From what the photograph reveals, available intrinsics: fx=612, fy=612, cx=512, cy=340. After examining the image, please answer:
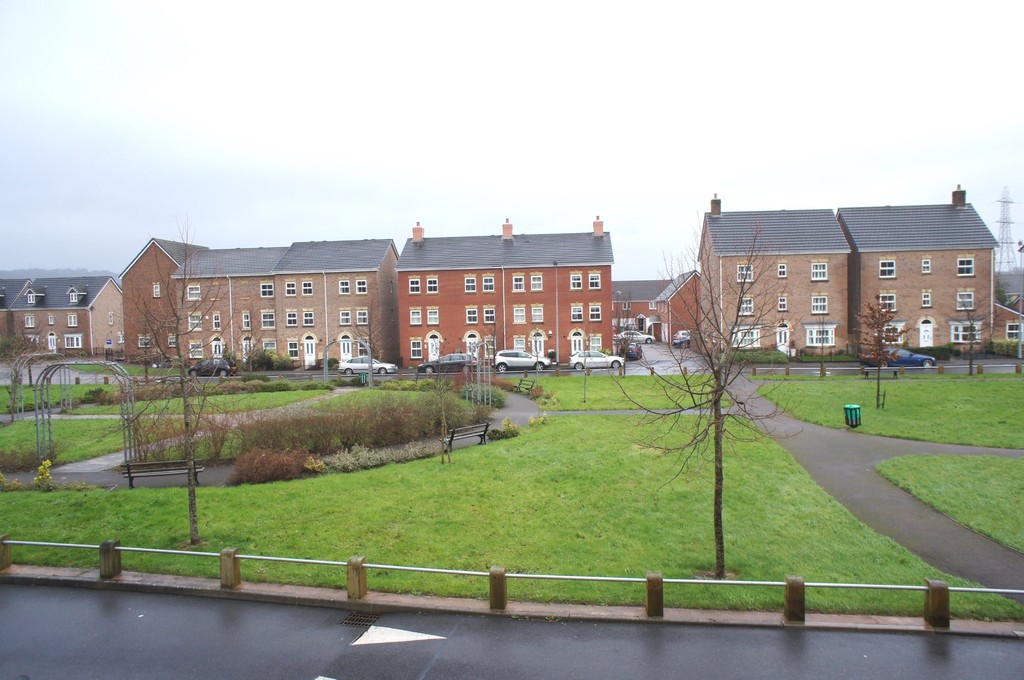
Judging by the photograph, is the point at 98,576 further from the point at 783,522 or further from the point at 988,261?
the point at 988,261

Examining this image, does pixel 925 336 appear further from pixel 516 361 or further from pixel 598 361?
pixel 516 361

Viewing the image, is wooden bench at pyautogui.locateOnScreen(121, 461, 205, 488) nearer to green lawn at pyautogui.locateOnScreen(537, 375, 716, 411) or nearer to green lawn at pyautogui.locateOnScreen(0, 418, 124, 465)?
green lawn at pyautogui.locateOnScreen(0, 418, 124, 465)

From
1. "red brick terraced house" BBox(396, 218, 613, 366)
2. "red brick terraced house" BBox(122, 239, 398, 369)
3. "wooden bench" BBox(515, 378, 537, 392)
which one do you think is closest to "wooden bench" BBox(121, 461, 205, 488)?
"wooden bench" BBox(515, 378, 537, 392)

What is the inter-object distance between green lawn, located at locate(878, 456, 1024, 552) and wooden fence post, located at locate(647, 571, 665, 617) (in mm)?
6861

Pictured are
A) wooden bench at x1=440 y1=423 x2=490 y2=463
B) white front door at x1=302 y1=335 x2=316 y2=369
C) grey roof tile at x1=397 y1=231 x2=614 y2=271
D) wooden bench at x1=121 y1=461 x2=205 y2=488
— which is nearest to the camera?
wooden bench at x1=121 y1=461 x2=205 y2=488

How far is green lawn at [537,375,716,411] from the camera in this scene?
990 inches

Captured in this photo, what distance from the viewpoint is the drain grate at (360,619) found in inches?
326

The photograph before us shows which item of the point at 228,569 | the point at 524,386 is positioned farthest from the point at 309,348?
the point at 228,569

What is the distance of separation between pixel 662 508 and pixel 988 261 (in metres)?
45.5

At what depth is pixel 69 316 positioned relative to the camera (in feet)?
211

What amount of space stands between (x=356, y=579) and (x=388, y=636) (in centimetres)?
109

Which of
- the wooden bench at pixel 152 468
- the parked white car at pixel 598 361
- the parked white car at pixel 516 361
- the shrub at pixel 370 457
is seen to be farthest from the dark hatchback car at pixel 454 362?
the wooden bench at pixel 152 468

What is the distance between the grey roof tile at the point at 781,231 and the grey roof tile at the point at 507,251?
8.75 metres

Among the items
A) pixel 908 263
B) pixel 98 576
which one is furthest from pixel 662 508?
pixel 908 263
